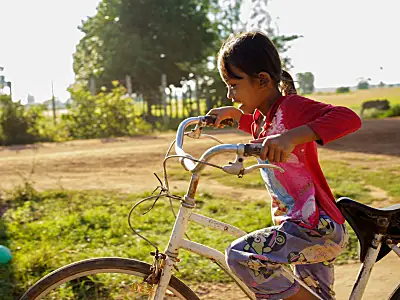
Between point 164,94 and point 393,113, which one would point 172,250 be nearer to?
point 164,94

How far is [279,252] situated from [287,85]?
0.64m

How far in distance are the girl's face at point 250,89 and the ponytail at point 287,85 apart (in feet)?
0.17

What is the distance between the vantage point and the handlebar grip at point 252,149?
76.6 inches

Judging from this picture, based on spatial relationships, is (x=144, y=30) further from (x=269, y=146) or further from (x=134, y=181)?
(x=269, y=146)

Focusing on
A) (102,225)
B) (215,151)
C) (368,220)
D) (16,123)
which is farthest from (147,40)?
(215,151)

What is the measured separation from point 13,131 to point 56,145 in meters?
1.60

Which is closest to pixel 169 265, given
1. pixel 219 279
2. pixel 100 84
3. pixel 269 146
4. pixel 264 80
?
pixel 269 146

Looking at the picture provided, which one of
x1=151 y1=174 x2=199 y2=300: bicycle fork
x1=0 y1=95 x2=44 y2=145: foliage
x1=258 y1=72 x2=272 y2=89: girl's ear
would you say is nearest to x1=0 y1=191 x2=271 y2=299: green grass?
x1=151 y1=174 x2=199 y2=300: bicycle fork

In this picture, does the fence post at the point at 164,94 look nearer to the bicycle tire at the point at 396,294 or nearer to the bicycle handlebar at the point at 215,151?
the bicycle tire at the point at 396,294

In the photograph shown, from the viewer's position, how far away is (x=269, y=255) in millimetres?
2229

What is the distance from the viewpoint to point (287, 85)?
238cm

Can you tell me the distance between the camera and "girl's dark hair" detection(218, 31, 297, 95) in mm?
2273

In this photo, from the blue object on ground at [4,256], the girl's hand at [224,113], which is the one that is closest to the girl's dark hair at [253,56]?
the girl's hand at [224,113]

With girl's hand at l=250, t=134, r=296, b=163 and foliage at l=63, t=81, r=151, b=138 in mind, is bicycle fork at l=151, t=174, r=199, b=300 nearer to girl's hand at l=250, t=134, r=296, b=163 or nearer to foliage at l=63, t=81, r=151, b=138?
girl's hand at l=250, t=134, r=296, b=163
